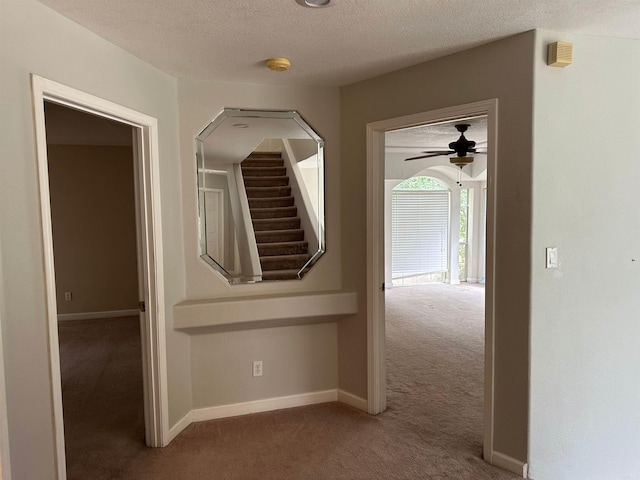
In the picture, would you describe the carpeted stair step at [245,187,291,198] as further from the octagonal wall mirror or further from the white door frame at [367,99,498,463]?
the white door frame at [367,99,498,463]

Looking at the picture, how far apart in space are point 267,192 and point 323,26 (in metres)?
1.37

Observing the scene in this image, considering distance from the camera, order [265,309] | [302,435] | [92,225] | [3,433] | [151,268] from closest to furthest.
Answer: [3,433] < [151,268] < [302,435] < [265,309] < [92,225]

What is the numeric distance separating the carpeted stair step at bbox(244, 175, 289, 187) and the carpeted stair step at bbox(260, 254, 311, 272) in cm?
51

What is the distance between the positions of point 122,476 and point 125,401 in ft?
3.45

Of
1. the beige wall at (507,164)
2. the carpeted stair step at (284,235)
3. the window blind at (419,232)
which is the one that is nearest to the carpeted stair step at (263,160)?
the carpeted stair step at (284,235)

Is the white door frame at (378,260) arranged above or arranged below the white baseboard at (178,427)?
above

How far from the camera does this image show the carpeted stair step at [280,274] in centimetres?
310

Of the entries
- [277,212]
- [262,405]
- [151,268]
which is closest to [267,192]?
[277,212]

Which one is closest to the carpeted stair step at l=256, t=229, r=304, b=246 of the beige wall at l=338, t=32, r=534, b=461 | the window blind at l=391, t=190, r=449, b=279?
the beige wall at l=338, t=32, r=534, b=461

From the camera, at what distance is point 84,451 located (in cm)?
265

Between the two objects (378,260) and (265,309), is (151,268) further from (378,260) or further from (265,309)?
(378,260)

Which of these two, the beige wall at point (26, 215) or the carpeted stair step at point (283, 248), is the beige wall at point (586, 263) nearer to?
the carpeted stair step at point (283, 248)

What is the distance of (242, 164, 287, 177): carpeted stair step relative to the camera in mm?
3074

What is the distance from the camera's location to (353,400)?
10.4 feet
